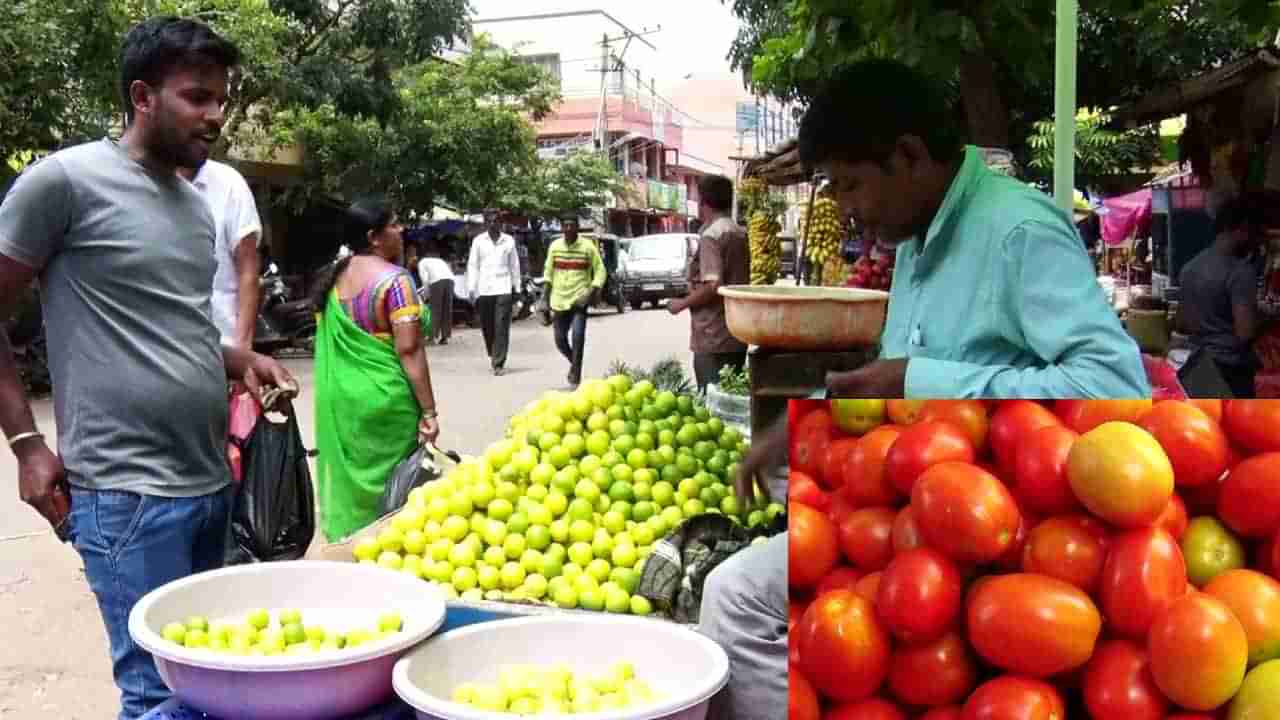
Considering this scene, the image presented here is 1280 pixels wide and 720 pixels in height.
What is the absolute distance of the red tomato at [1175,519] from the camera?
3.88ft

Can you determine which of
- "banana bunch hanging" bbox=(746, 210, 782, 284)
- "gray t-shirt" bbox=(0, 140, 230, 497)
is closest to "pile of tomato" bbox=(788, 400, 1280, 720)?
"gray t-shirt" bbox=(0, 140, 230, 497)

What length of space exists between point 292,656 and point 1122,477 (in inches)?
59.0

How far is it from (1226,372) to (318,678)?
185 inches

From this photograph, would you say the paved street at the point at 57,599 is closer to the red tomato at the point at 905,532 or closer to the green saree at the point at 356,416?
the green saree at the point at 356,416

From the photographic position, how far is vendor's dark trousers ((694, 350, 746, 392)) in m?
6.86

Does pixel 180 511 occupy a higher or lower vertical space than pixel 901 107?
lower

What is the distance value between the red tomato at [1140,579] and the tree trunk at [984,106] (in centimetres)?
403

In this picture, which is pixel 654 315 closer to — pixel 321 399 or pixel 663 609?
pixel 321 399

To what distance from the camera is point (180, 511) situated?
248cm

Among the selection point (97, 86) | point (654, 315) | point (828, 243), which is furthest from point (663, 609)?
point (654, 315)

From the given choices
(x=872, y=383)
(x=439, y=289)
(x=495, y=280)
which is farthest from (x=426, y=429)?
(x=439, y=289)

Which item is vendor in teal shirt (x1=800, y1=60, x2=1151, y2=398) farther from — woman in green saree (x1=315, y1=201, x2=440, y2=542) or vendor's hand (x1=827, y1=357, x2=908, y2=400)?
woman in green saree (x1=315, y1=201, x2=440, y2=542)

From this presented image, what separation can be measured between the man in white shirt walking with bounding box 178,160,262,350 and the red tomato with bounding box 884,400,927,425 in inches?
137

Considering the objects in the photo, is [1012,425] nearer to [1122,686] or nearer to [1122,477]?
[1122,477]
